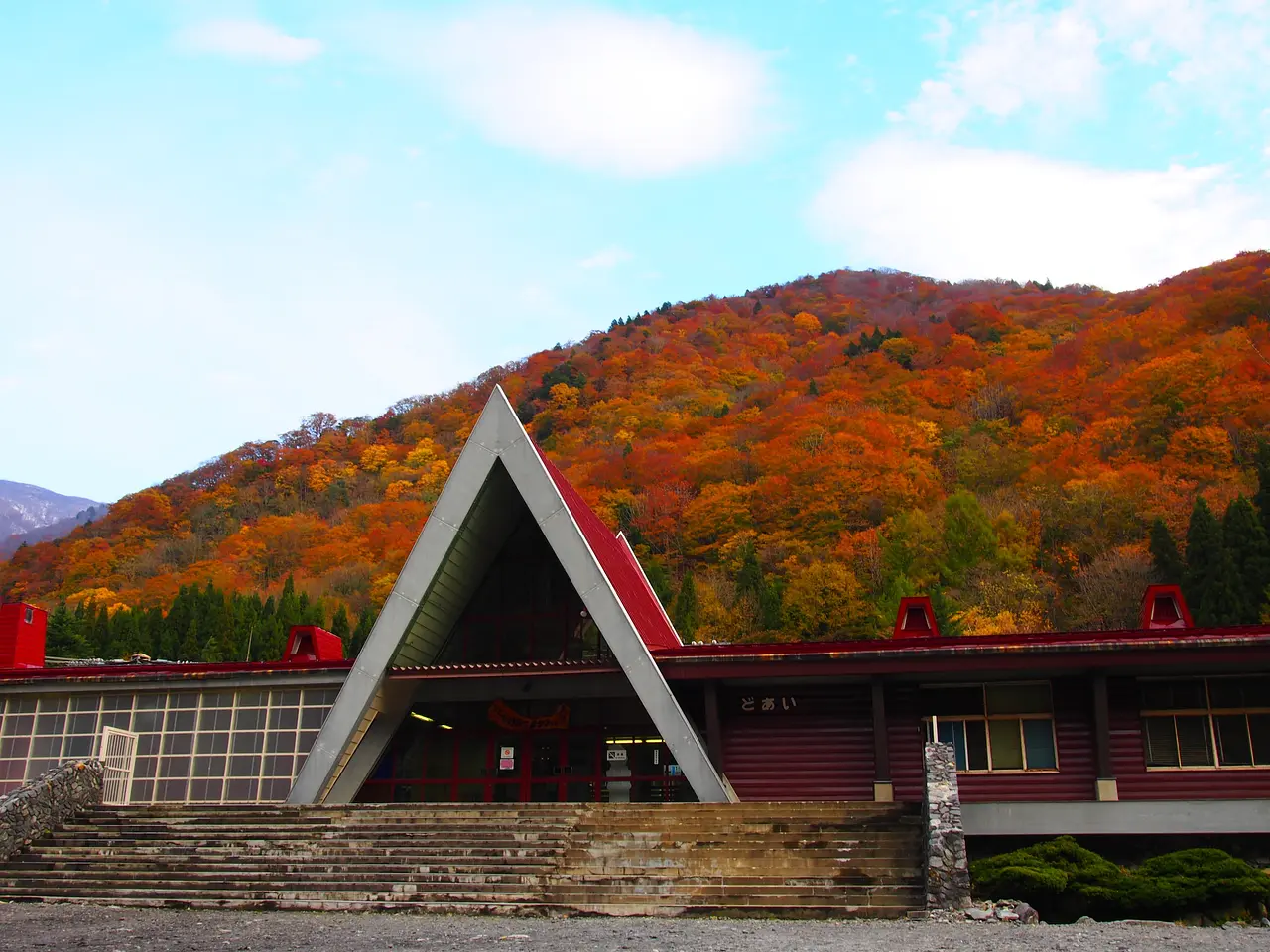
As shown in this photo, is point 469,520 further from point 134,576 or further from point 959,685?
point 134,576

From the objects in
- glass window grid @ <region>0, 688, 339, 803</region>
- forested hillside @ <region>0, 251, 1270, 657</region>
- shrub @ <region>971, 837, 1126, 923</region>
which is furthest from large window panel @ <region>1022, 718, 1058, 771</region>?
forested hillside @ <region>0, 251, 1270, 657</region>

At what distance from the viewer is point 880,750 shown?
19922mm

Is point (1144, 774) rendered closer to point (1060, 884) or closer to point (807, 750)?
point (807, 750)

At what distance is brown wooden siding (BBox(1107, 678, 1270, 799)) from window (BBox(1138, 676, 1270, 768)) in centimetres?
16

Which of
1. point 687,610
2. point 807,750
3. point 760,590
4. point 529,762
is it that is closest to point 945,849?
point 807,750

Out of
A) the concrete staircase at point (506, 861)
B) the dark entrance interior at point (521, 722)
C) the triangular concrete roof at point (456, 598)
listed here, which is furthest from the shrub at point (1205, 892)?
the dark entrance interior at point (521, 722)

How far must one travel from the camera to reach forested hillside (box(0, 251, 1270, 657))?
5338 centimetres

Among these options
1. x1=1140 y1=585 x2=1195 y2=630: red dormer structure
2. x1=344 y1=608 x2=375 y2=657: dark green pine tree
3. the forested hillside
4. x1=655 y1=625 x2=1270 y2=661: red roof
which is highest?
the forested hillside

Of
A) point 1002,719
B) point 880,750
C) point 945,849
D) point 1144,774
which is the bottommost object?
point 945,849

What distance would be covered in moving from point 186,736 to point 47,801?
4.12 m

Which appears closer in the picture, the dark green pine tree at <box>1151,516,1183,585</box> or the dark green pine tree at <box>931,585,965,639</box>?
the dark green pine tree at <box>931,585,965,639</box>

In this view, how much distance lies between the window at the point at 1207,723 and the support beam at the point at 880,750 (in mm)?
4281

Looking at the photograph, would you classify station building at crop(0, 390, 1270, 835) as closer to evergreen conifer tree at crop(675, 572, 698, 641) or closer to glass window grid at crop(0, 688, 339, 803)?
glass window grid at crop(0, 688, 339, 803)

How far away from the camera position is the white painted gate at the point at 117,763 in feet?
71.9
